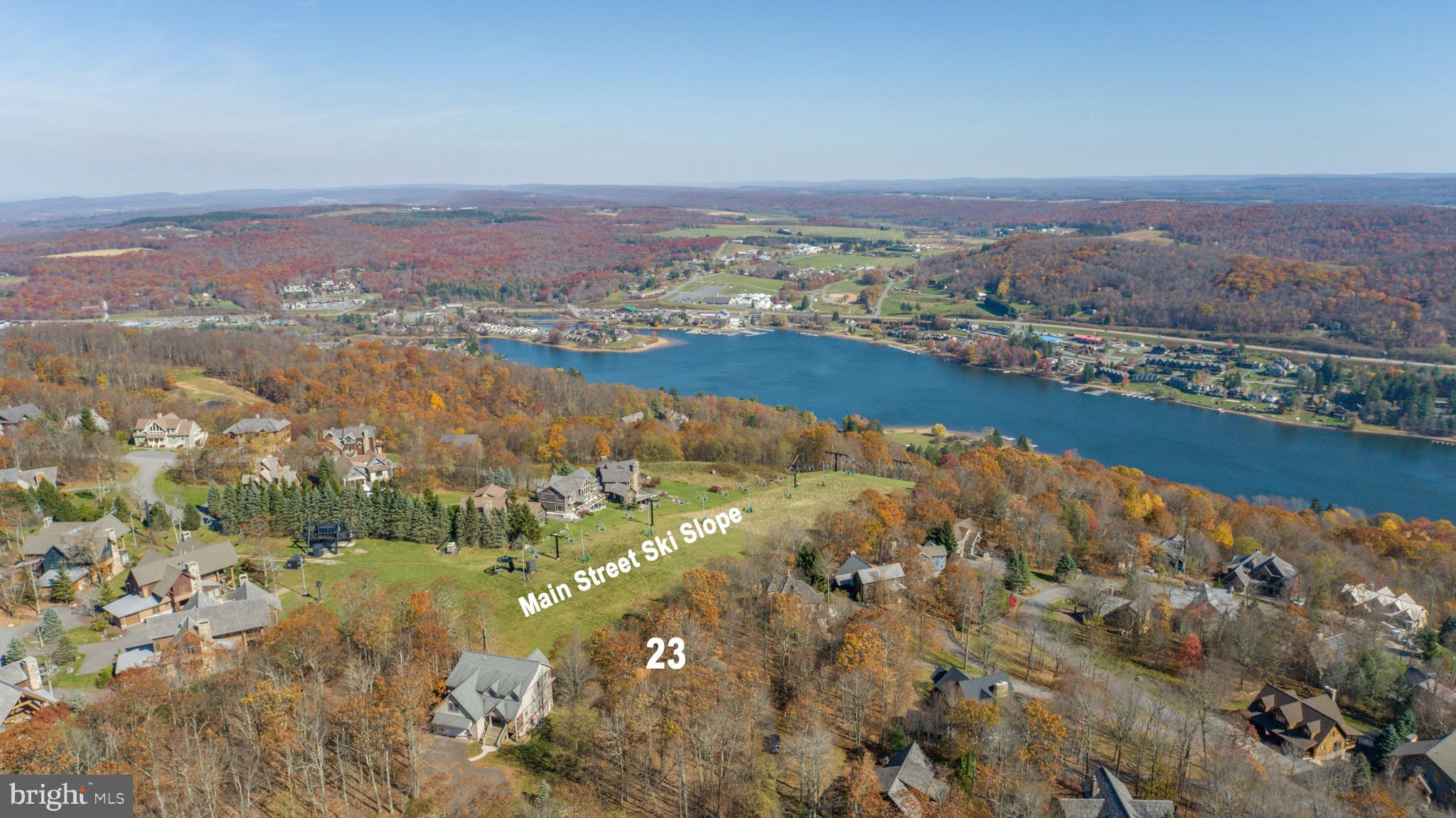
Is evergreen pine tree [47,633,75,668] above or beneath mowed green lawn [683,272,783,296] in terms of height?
above

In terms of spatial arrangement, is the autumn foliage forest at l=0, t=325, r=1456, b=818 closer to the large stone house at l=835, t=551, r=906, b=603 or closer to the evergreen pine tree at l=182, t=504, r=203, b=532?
the large stone house at l=835, t=551, r=906, b=603

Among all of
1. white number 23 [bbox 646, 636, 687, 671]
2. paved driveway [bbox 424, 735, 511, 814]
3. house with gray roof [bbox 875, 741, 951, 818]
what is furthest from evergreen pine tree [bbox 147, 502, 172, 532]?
house with gray roof [bbox 875, 741, 951, 818]

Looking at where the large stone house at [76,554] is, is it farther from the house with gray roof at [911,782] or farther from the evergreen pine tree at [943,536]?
the evergreen pine tree at [943,536]

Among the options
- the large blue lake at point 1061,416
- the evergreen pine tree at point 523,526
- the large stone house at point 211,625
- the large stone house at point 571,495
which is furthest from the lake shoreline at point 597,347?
the large stone house at point 211,625

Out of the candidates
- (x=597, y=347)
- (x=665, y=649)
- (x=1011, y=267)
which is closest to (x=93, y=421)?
(x=665, y=649)

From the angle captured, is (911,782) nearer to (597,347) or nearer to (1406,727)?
(1406,727)
